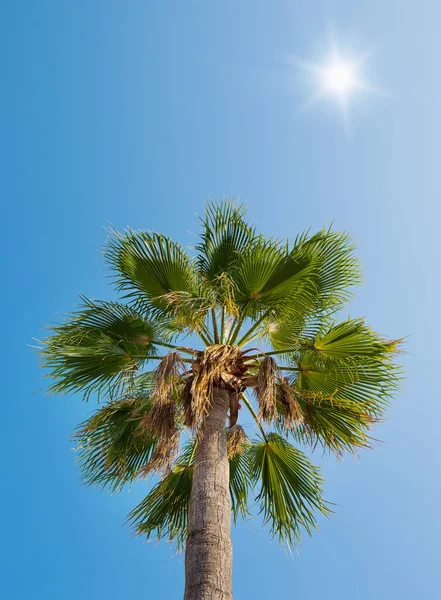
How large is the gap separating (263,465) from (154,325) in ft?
7.98

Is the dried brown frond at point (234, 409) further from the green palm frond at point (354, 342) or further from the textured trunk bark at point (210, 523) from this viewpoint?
the green palm frond at point (354, 342)

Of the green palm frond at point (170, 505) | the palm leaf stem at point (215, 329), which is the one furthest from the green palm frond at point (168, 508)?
the palm leaf stem at point (215, 329)

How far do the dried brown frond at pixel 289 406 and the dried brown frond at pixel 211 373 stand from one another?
55 centimetres

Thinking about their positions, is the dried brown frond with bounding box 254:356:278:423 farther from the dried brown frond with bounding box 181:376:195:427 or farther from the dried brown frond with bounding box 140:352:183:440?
the dried brown frond with bounding box 140:352:183:440

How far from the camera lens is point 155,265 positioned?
699 cm

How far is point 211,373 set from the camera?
567 centimetres

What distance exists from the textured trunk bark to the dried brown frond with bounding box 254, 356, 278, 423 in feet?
1.56

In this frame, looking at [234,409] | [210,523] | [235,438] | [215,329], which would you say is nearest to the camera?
[210,523]

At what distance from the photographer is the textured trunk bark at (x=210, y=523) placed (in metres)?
4.17

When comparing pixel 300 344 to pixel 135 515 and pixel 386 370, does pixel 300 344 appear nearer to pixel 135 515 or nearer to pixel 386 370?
pixel 386 370

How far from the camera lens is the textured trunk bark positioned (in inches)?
164

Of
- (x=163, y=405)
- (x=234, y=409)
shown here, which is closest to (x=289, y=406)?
(x=234, y=409)

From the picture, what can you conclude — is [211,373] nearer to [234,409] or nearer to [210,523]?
[234,409]

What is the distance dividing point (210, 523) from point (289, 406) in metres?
1.86
